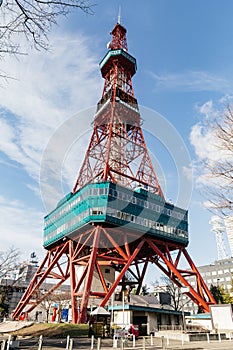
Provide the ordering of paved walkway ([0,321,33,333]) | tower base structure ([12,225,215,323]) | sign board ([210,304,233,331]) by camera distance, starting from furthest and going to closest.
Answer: tower base structure ([12,225,215,323]) < sign board ([210,304,233,331]) < paved walkway ([0,321,33,333])

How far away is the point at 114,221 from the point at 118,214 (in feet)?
4.32

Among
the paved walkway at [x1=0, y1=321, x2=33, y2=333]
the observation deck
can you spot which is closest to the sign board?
the observation deck

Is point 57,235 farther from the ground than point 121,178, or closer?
closer

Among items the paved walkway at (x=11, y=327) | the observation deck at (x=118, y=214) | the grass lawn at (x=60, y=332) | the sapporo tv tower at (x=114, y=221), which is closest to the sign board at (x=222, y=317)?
the sapporo tv tower at (x=114, y=221)

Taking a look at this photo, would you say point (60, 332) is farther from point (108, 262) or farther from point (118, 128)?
point (118, 128)

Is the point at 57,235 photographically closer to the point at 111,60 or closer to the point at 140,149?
the point at 140,149

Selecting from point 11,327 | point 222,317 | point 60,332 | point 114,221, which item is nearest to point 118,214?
point 114,221

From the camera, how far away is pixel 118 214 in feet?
126

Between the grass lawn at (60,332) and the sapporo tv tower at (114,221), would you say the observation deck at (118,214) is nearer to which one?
the sapporo tv tower at (114,221)

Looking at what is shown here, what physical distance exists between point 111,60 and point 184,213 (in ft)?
115

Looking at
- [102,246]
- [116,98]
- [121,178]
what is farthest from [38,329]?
[116,98]

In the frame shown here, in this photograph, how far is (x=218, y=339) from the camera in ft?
78.8

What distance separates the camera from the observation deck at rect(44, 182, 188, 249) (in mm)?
37750

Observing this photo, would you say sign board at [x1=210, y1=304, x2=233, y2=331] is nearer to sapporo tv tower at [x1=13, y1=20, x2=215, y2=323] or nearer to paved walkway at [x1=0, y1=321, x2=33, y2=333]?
sapporo tv tower at [x1=13, y1=20, x2=215, y2=323]
